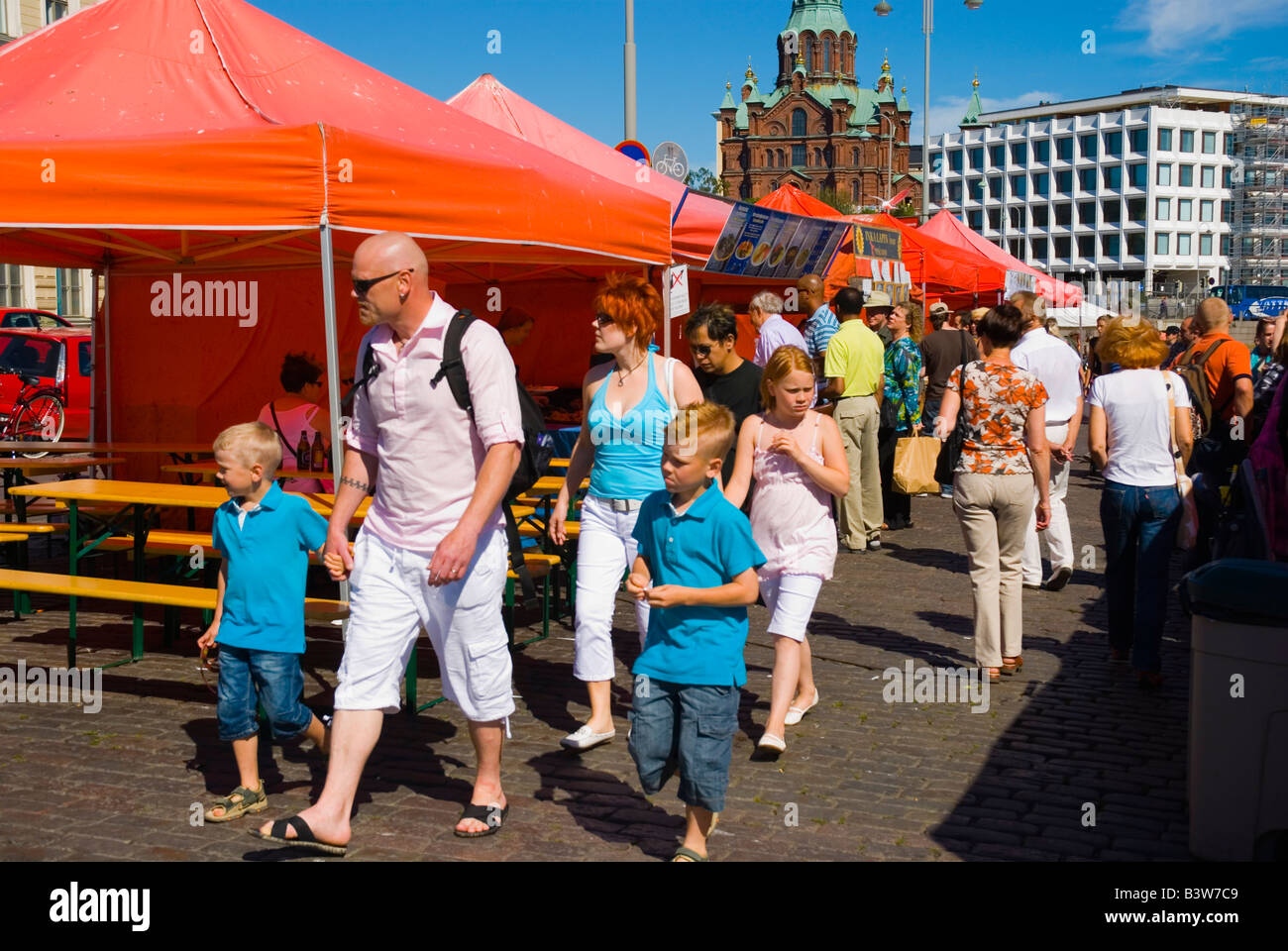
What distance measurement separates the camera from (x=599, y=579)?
5332 millimetres

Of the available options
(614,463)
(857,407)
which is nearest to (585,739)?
(614,463)

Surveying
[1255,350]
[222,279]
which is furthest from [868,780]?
[1255,350]

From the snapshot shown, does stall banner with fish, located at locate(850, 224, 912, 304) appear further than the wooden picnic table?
Yes

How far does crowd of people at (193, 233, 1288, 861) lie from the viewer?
3984mm

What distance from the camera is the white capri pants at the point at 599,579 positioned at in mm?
5328

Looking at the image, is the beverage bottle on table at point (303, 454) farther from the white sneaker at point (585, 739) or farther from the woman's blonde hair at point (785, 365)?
the woman's blonde hair at point (785, 365)

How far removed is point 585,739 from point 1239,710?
2.44 m

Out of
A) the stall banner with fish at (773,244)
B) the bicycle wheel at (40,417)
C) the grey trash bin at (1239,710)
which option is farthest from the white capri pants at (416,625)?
the bicycle wheel at (40,417)

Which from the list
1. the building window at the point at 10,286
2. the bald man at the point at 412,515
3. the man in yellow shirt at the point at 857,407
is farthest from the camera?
the building window at the point at 10,286

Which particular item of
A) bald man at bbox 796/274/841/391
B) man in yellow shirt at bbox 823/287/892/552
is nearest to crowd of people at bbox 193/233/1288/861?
man in yellow shirt at bbox 823/287/892/552

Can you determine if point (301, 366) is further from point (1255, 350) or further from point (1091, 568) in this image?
point (1255, 350)

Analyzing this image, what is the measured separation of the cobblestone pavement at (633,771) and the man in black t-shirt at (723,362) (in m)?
1.40

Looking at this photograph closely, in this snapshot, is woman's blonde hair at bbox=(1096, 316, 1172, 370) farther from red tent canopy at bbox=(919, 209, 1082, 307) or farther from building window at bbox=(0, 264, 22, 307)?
building window at bbox=(0, 264, 22, 307)

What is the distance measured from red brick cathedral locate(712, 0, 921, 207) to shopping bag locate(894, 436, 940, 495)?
116 metres
